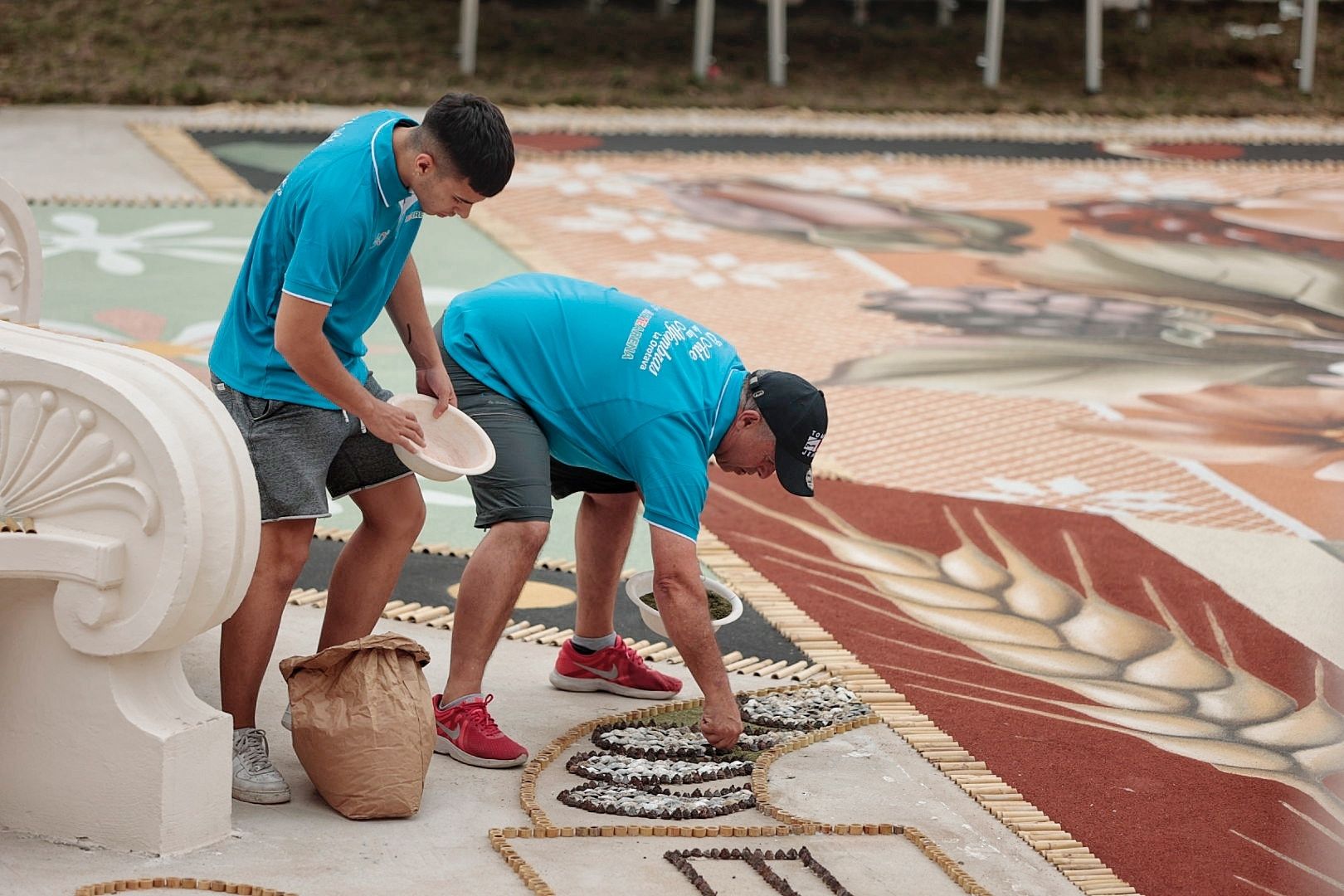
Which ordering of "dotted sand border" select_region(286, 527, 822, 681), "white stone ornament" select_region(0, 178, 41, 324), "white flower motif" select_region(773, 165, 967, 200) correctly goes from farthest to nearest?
"white flower motif" select_region(773, 165, 967, 200), "dotted sand border" select_region(286, 527, 822, 681), "white stone ornament" select_region(0, 178, 41, 324)

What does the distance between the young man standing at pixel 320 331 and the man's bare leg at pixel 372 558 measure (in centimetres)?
2

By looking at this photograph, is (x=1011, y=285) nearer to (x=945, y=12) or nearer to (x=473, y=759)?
(x=473, y=759)

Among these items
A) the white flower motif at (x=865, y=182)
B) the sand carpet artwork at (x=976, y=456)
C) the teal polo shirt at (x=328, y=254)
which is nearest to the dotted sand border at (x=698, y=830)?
the sand carpet artwork at (x=976, y=456)

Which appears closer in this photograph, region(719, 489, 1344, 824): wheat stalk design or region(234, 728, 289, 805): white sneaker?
region(234, 728, 289, 805): white sneaker

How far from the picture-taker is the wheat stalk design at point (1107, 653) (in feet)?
11.9

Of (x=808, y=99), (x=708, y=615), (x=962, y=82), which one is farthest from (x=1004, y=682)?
(x=962, y=82)

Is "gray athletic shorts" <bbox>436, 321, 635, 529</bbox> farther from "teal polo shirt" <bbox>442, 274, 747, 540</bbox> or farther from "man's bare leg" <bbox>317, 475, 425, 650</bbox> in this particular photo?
"man's bare leg" <bbox>317, 475, 425, 650</bbox>

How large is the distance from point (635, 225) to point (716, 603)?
4443 millimetres

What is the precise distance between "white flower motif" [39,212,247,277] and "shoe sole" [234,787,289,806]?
408cm

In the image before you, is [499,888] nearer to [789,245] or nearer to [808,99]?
[789,245]

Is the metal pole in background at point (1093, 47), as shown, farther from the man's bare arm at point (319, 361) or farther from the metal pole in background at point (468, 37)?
the man's bare arm at point (319, 361)

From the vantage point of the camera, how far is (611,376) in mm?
3342

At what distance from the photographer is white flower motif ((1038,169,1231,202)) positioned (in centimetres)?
895

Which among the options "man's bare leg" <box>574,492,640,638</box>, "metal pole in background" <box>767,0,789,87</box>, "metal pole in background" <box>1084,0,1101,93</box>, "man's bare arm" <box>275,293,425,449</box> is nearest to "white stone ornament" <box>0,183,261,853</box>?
"man's bare arm" <box>275,293,425,449</box>
